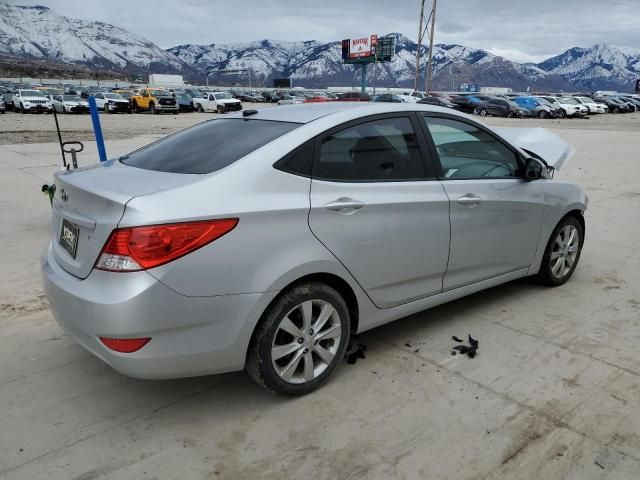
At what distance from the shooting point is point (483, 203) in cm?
372

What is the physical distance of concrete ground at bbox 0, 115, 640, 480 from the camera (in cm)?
250

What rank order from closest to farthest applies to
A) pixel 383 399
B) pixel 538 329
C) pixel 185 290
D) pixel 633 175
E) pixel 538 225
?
1. pixel 185 290
2. pixel 383 399
3. pixel 538 329
4. pixel 538 225
5. pixel 633 175

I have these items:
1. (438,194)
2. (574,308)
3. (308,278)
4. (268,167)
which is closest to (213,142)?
(268,167)

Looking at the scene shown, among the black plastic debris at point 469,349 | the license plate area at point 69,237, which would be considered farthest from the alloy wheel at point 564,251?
the license plate area at point 69,237

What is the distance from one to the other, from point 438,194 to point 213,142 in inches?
56.7

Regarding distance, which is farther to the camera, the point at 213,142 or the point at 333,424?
the point at 213,142

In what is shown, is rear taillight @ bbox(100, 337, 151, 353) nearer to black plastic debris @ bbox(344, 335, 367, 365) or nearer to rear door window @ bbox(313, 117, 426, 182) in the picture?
rear door window @ bbox(313, 117, 426, 182)

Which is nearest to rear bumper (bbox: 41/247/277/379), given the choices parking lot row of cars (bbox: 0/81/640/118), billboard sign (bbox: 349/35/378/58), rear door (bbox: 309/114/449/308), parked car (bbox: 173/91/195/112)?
rear door (bbox: 309/114/449/308)

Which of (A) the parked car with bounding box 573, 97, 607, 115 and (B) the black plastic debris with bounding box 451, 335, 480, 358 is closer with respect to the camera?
(B) the black plastic debris with bounding box 451, 335, 480, 358

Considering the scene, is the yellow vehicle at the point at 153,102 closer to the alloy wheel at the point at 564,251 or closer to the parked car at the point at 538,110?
the parked car at the point at 538,110

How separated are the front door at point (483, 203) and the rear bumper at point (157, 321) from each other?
1.56m

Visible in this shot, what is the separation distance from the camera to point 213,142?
3246 mm

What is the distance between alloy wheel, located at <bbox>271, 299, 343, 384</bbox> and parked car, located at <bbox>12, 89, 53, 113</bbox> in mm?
37041

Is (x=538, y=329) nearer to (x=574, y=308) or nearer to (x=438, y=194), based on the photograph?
(x=574, y=308)
